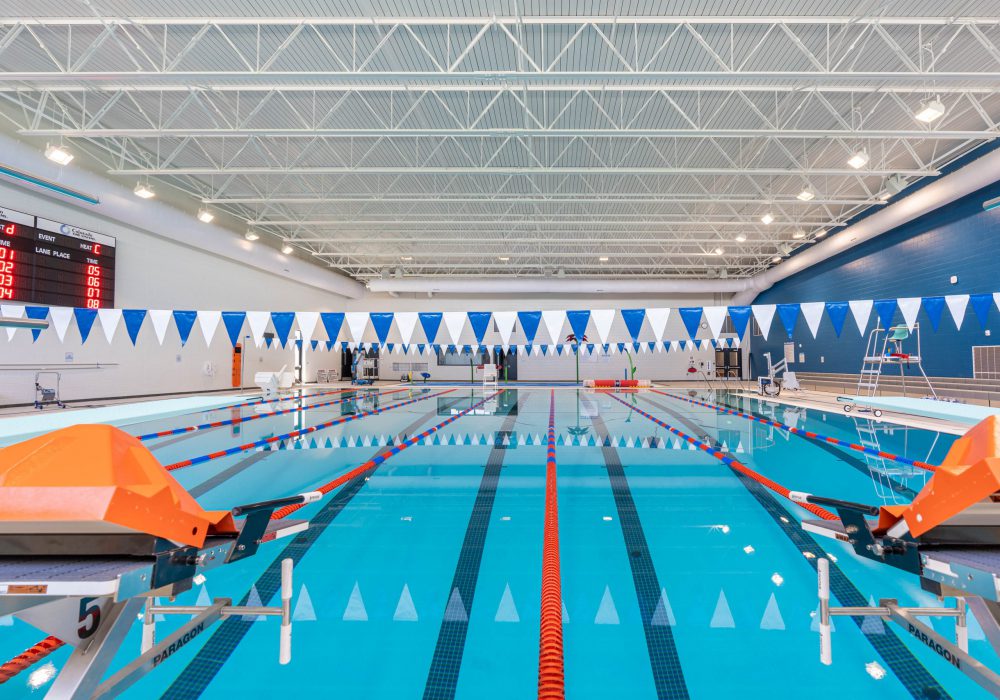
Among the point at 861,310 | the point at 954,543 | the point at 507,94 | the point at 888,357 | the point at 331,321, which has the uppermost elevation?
the point at 507,94

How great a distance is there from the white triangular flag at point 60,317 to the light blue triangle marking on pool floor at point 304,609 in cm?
927

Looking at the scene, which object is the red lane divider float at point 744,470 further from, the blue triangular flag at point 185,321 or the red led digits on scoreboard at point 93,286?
the red led digits on scoreboard at point 93,286

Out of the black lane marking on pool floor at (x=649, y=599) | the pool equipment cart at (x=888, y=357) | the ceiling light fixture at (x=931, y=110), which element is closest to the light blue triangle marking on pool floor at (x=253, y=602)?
the black lane marking on pool floor at (x=649, y=599)

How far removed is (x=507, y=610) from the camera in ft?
7.56

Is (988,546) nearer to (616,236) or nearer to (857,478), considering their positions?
(857,478)

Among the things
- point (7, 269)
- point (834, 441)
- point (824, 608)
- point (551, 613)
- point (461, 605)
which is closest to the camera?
point (824, 608)

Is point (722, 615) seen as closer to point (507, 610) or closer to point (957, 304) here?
point (507, 610)

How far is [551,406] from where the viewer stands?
1139 centimetres

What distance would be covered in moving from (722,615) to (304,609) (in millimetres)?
2054


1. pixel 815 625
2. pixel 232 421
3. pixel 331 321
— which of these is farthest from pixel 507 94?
pixel 815 625

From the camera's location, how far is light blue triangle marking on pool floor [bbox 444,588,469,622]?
2246mm

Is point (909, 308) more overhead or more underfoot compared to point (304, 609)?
more overhead

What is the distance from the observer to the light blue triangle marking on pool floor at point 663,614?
86.2 inches

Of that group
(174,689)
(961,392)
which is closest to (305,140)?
(174,689)
